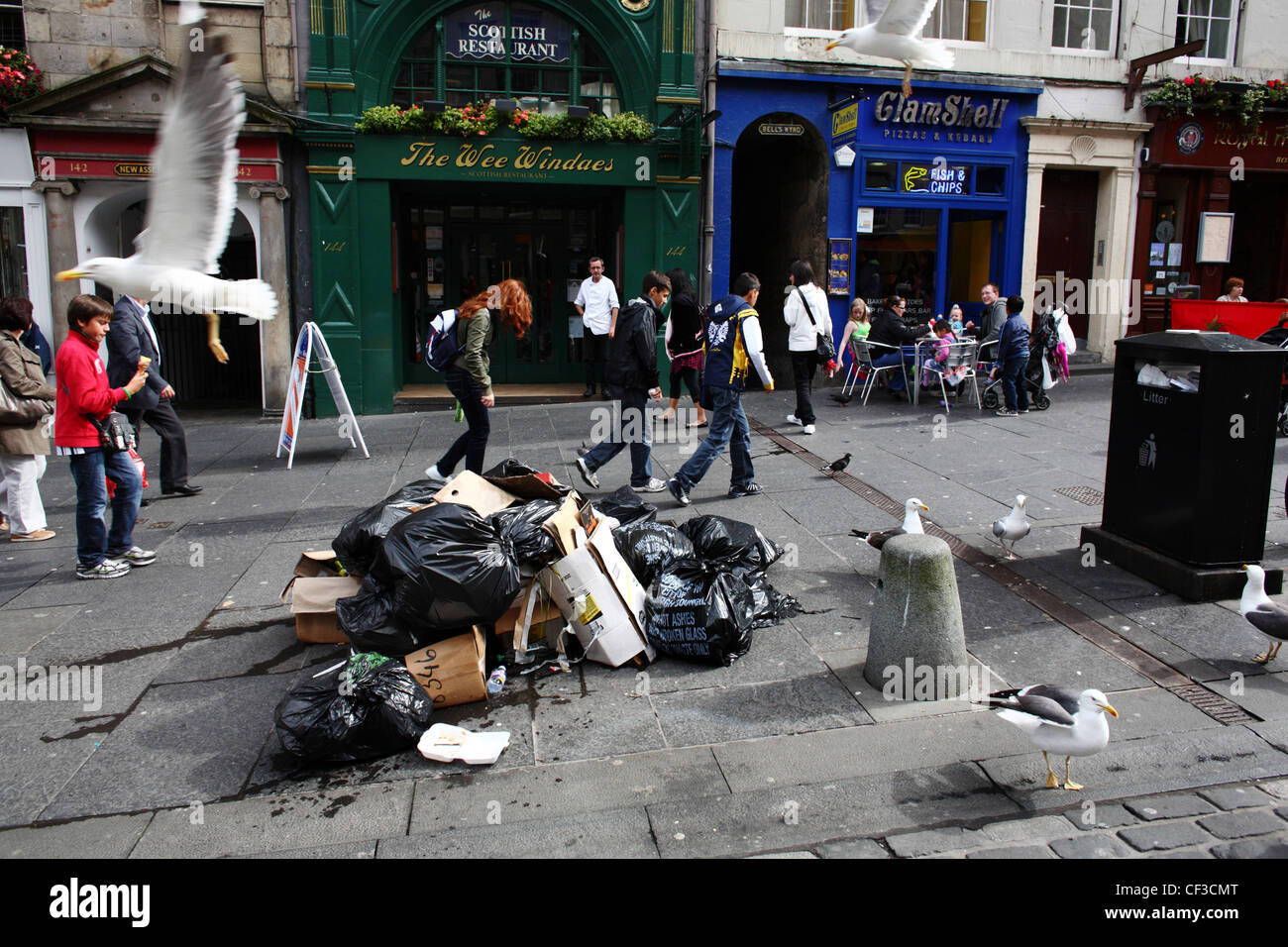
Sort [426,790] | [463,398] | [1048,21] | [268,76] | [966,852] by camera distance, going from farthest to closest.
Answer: [1048,21], [268,76], [463,398], [426,790], [966,852]

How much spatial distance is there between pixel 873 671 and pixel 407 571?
7.86 feet

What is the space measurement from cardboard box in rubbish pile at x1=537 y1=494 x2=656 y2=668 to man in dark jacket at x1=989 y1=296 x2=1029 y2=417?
8625 millimetres

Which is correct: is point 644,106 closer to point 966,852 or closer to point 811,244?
point 811,244

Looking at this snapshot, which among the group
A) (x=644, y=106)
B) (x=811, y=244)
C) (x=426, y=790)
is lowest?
(x=426, y=790)

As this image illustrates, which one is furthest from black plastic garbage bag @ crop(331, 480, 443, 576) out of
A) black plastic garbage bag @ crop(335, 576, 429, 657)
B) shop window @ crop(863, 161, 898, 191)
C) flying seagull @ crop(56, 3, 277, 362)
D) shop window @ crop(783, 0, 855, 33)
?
shop window @ crop(783, 0, 855, 33)

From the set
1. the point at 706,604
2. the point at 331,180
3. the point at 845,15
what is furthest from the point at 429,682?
the point at 845,15

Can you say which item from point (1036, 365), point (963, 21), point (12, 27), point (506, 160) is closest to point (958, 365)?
point (1036, 365)

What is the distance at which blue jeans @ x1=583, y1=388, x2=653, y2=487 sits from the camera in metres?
8.35

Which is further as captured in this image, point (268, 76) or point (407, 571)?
point (268, 76)

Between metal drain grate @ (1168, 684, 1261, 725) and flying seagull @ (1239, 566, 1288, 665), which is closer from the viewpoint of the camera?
metal drain grate @ (1168, 684, 1261, 725)

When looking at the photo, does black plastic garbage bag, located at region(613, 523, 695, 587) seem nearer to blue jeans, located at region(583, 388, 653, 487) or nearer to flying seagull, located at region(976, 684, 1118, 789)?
flying seagull, located at region(976, 684, 1118, 789)

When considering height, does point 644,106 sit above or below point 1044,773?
above

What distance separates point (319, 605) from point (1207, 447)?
17.5 ft

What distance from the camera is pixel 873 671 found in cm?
481
